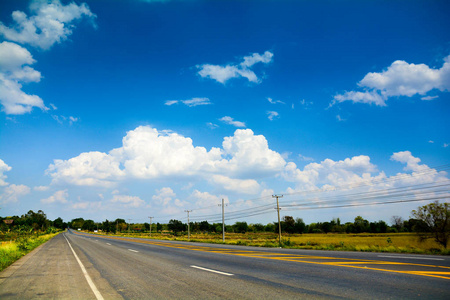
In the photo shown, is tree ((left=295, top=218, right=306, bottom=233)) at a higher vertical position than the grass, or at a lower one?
lower

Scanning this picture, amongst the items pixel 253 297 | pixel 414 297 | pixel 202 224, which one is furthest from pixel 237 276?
pixel 202 224

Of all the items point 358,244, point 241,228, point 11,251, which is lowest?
point 241,228

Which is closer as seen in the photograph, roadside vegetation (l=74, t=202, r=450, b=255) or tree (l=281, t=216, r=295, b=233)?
roadside vegetation (l=74, t=202, r=450, b=255)

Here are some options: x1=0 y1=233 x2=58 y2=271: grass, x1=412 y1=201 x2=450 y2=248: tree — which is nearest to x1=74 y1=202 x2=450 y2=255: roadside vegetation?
x1=412 y1=201 x2=450 y2=248: tree

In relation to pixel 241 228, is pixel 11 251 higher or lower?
higher

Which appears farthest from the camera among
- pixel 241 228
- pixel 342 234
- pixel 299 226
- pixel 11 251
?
pixel 241 228

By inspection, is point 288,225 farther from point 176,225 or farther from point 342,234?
point 176,225

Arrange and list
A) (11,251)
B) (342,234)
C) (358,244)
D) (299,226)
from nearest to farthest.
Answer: (11,251), (358,244), (342,234), (299,226)

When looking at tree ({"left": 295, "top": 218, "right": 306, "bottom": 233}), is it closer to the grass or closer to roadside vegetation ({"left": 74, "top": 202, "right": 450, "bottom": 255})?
roadside vegetation ({"left": 74, "top": 202, "right": 450, "bottom": 255})

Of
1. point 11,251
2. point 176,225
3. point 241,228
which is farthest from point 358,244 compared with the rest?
point 241,228

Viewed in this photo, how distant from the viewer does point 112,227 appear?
147 meters

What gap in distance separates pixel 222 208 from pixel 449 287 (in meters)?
52.3

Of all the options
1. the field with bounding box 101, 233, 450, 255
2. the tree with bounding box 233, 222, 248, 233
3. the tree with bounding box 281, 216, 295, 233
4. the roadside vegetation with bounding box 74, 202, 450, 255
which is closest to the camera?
the field with bounding box 101, 233, 450, 255

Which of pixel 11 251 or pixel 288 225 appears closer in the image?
pixel 11 251
